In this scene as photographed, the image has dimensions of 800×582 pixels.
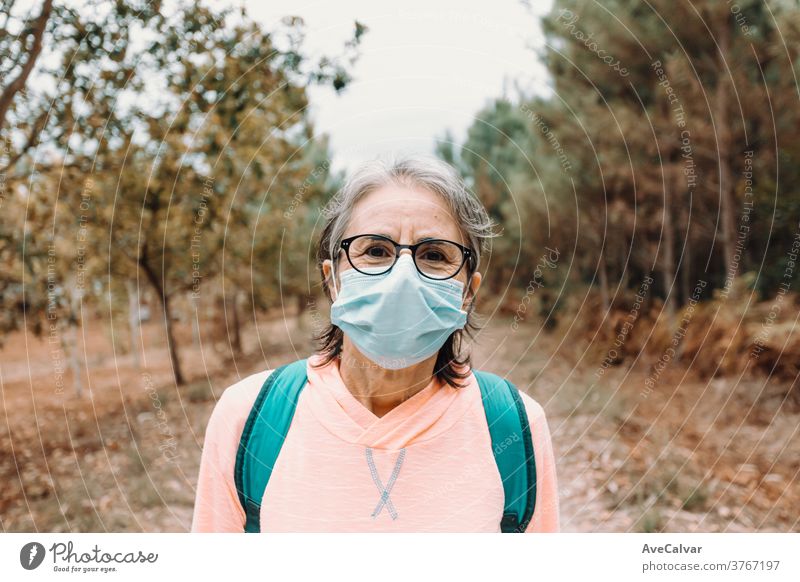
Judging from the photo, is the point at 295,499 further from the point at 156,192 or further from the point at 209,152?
the point at 156,192

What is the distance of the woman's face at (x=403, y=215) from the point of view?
1.23m

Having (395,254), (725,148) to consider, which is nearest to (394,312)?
(395,254)

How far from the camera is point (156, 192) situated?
10.3ft

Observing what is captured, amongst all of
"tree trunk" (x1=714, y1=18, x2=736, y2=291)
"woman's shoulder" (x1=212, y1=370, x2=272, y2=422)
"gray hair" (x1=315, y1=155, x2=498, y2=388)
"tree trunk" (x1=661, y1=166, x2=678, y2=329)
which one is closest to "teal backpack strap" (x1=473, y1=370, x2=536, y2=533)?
"gray hair" (x1=315, y1=155, x2=498, y2=388)

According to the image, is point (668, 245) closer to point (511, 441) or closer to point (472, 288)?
point (472, 288)

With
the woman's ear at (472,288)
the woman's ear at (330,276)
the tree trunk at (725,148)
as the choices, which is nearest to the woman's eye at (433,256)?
the woman's ear at (472,288)

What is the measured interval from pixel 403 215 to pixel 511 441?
55 centimetres

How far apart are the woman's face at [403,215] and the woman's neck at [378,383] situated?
0.28 m

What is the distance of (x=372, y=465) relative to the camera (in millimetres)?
1255

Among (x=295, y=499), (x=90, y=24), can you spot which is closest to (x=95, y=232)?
(x=90, y=24)

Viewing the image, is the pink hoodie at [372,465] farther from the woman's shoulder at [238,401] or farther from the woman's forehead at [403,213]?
the woman's forehead at [403,213]

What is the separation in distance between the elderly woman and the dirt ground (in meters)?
0.94
